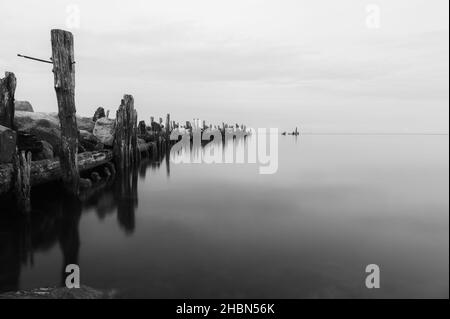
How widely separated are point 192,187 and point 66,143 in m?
5.71

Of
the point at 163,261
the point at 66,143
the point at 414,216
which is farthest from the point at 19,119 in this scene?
the point at 414,216

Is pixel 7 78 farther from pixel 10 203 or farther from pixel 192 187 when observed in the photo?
pixel 192 187

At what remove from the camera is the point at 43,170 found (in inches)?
307

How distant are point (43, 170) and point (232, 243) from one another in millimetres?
5552

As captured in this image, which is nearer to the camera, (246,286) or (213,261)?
(246,286)

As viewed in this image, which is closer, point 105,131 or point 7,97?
point 7,97

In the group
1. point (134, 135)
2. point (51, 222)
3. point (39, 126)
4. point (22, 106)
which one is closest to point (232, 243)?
point (51, 222)

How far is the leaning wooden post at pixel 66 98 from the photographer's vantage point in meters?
7.59

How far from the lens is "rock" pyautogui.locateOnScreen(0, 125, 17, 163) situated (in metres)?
6.57

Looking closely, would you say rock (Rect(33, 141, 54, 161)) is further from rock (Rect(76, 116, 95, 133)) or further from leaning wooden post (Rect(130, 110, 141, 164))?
rock (Rect(76, 116, 95, 133))

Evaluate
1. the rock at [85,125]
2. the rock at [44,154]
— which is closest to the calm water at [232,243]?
the rock at [44,154]

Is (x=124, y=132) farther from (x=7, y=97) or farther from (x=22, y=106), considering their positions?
(x=22, y=106)
